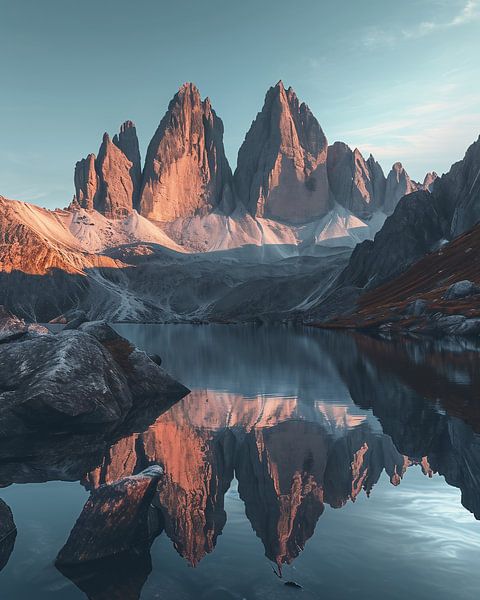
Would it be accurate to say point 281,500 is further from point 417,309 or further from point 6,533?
point 417,309

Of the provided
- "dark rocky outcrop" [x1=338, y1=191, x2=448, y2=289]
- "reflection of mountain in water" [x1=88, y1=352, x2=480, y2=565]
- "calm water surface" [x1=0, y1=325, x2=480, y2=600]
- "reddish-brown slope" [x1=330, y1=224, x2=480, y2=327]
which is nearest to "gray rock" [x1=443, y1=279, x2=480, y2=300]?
"reddish-brown slope" [x1=330, y1=224, x2=480, y2=327]

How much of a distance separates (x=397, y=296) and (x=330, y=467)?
127m

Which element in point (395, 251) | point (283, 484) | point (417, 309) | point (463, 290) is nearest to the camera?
point (283, 484)

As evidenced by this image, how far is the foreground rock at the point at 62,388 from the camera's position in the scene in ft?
73.0

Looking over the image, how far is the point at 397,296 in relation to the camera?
13812cm

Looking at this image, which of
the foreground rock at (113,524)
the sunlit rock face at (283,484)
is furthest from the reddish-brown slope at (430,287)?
the foreground rock at (113,524)

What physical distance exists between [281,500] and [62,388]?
12818mm

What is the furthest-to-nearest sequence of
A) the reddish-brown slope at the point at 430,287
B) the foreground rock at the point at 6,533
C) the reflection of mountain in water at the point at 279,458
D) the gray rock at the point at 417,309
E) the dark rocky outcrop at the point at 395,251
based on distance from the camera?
1. the dark rocky outcrop at the point at 395,251
2. the reddish-brown slope at the point at 430,287
3. the gray rock at the point at 417,309
4. the reflection of mountain in water at the point at 279,458
5. the foreground rock at the point at 6,533

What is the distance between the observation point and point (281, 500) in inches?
560

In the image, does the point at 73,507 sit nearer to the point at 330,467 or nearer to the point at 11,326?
the point at 330,467

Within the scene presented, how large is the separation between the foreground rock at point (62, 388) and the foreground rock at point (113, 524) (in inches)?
443

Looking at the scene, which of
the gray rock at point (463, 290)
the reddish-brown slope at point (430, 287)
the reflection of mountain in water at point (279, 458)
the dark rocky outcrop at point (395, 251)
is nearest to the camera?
the reflection of mountain in water at point (279, 458)

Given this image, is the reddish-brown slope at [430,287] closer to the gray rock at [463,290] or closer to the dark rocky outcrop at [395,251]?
the gray rock at [463,290]

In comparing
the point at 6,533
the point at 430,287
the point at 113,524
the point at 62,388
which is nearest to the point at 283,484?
the point at 113,524
